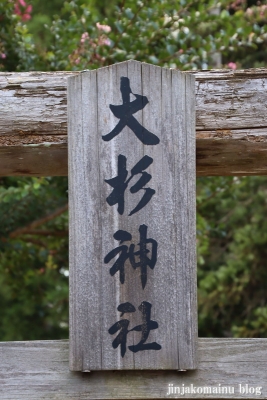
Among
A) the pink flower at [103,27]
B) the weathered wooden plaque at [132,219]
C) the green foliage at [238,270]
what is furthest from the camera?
the green foliage at [238,270]

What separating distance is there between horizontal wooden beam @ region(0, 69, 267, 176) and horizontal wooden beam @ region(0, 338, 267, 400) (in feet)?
2.03

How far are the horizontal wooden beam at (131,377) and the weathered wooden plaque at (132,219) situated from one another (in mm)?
66

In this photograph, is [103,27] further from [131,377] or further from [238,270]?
[238,270]

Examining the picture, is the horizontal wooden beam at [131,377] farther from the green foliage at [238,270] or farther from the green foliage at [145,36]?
the green foliage at [238,270]

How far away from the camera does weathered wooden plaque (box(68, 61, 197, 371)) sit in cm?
177

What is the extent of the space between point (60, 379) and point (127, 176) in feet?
2.12

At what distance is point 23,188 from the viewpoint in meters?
3.17

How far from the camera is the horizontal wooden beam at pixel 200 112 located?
1923 millimetres

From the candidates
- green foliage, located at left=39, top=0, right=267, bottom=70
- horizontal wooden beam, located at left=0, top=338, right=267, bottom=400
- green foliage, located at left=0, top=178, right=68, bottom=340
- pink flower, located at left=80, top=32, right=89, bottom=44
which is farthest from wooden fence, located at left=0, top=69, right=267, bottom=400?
pink flower, located at left=80, top=32, right=89, bottom=44

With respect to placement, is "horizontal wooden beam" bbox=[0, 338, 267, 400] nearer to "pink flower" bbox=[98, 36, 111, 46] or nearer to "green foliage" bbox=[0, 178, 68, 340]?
"green foliage" bbox=[0, 178, 68, 340]

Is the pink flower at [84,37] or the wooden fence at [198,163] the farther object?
the pink flower at [84,37]

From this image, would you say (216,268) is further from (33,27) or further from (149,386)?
(149,386)

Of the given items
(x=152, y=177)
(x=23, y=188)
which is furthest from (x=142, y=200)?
(x=23, y=188)

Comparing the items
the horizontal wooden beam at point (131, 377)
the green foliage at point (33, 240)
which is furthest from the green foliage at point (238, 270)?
the horizontal wooden beam at point (131, 377)
